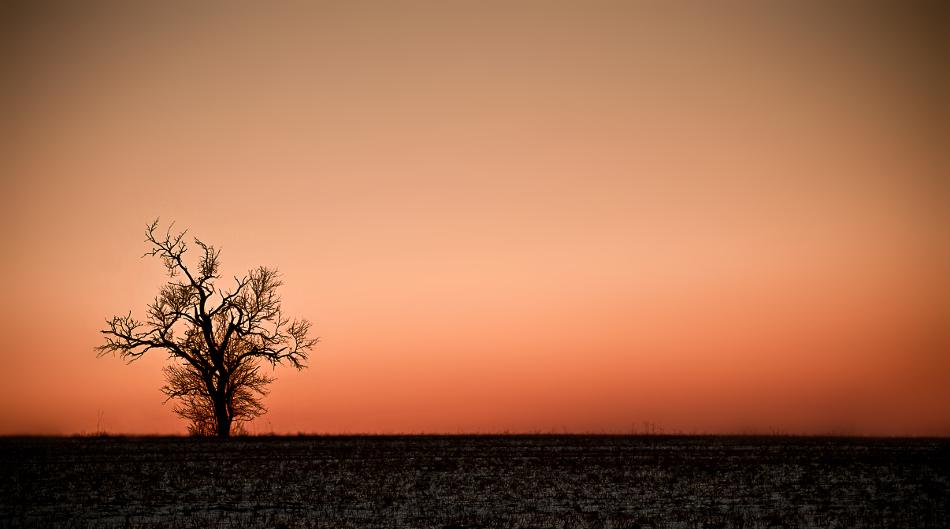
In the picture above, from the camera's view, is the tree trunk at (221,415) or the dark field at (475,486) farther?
the tree trunk at (221,415)

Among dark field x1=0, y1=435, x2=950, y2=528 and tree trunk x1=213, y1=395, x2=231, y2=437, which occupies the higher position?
tree trunk x1=213, y1=395, x2=231, y2=437

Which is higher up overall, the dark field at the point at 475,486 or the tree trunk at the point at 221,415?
the tree trunk at the point at 221,415

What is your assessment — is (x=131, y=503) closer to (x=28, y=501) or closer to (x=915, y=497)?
(x=28, y=501)

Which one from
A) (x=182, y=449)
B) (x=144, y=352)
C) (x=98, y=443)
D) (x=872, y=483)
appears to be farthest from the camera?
(x=144, y=352)

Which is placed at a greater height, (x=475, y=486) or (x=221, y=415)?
(x=221, y=415)

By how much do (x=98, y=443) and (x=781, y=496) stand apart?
28835 mm

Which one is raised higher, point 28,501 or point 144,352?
point 144,352

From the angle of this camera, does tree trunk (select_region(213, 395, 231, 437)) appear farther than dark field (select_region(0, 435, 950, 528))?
Yes

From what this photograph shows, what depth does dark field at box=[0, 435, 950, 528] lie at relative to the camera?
17.4m

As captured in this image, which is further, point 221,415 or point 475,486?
point 221,415

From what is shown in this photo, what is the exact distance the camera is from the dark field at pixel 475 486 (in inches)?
684

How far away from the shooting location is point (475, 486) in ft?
71.6

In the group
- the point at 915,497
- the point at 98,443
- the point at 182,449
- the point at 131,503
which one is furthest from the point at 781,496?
the point at 98,443

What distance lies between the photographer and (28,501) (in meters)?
19.2
